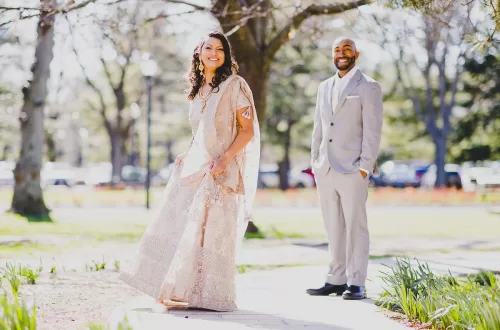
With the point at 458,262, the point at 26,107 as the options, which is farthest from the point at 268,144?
the point at 458,262

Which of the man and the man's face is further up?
the man's face

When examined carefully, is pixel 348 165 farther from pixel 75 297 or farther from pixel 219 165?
pixel 75 297

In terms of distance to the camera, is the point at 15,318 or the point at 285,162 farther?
the point at 285,162

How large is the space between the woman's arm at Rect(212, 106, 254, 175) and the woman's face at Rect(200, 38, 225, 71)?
0.41 metres

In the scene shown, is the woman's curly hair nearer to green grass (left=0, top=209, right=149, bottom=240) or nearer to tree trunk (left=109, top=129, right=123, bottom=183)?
green grass (left=0, top=209, right=149, bottom=240)

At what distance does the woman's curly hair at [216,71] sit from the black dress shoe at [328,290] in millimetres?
2034

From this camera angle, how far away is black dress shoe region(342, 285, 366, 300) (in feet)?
21.0

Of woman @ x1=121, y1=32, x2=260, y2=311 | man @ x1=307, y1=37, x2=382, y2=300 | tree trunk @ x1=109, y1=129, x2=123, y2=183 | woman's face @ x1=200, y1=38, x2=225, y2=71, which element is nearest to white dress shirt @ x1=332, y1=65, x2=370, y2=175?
man @ x1=307, y1=37, x2=382, y2=300

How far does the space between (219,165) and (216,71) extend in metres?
0.79

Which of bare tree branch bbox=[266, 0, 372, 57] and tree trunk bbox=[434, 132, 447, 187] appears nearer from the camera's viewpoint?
bare tree branch bbox=[266, 0, 372, 57]

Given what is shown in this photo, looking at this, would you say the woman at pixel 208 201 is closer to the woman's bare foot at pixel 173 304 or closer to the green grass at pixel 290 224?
the woman's bare foot at pixel 173 304

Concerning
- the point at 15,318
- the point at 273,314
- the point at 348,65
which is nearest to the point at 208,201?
the point at 273,314

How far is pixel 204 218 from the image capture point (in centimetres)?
580

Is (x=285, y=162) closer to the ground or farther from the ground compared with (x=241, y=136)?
closer to the ground
